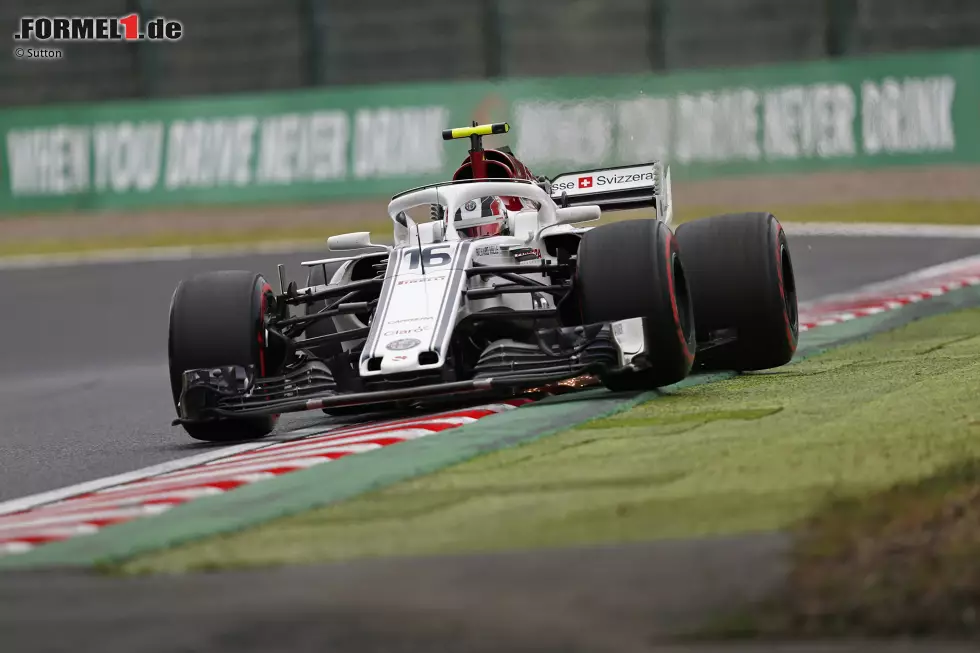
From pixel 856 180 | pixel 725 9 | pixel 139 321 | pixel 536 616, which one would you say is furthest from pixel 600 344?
pixel 725 9

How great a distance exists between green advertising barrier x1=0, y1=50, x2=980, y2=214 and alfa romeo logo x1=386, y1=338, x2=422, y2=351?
502 inches

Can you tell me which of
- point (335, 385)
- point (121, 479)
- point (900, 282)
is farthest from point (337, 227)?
point (121, 479)

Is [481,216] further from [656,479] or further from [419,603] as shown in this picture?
[419,603]

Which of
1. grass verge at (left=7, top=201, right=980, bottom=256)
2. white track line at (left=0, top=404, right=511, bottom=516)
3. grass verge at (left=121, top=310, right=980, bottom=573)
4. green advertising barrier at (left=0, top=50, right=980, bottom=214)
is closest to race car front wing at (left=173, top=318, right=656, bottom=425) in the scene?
white track line at (left=0, top=404, right=511, bottom=516)

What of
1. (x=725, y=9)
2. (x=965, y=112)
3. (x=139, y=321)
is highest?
(x=725, y=9)

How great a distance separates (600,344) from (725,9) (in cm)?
1887

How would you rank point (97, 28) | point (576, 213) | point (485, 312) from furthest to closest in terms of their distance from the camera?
1. point (97, 28)
2. point (576, 213)
3. point (485, 312)

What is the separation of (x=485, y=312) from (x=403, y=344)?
489 mm

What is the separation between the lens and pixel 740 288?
9.31m

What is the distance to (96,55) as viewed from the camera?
28234 millimetres

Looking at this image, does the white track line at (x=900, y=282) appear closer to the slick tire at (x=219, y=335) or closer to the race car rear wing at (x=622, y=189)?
the race car rear wing at (x=622, y=189)

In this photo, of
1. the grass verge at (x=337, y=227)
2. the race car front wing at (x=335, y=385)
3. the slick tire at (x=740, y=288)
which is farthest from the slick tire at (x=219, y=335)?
the grass verge at (x=337, y=227)

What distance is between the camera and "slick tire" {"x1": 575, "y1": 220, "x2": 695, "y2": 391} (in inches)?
321

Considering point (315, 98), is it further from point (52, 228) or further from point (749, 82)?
point (749, 82)
